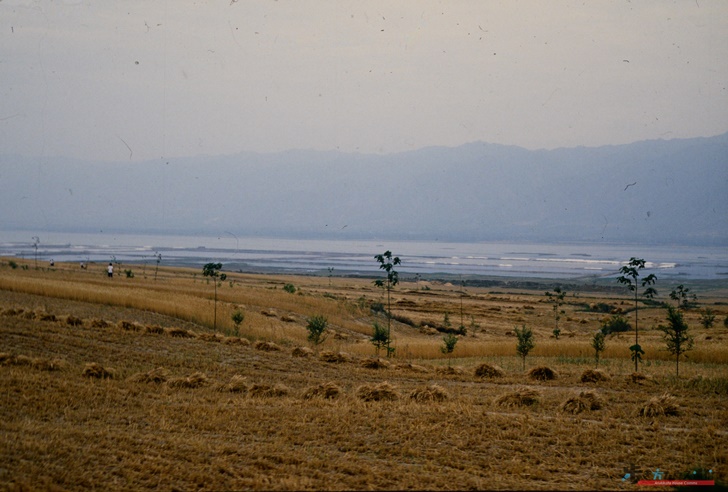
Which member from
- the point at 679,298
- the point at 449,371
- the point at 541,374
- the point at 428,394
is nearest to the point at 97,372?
the point at 428,394

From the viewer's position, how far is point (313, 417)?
42.0ft

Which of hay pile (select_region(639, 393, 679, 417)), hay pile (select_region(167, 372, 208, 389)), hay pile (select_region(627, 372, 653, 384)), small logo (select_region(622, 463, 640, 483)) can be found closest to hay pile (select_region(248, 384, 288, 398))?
hay pile (select_region(167, 372, 208, 389))

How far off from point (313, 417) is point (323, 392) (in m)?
2.59

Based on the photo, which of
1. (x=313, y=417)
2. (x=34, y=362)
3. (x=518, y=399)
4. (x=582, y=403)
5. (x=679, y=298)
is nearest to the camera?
(x=313, y=417)

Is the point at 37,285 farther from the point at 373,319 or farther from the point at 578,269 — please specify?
the point at 578,269

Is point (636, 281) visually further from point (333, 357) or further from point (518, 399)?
point (518, 399)

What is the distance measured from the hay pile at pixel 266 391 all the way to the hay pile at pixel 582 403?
6.15 metres

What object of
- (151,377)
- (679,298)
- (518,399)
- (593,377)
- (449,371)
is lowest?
(679,298)

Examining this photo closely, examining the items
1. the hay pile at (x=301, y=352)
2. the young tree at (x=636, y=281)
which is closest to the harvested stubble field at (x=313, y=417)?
the hay pile at (x=301, y=352)

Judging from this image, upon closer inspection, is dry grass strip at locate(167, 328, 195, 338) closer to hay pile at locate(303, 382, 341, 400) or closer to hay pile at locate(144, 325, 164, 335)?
hay pile at locate(144, 325, 164, 335)

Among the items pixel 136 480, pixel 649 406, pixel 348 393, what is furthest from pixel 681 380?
pixel 136 480

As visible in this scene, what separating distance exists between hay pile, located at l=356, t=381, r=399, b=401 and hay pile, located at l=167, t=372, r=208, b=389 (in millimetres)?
3768

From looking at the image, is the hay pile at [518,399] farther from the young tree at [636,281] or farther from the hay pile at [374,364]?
the young tree at [636,281]

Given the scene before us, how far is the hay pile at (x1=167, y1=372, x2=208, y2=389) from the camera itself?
52.0 ft
